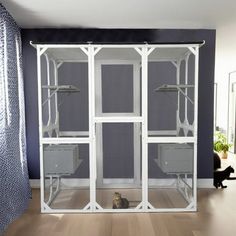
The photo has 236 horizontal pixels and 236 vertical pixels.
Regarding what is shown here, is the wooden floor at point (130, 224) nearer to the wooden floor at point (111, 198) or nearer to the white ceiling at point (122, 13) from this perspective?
the wooden floor at point (111, 198)

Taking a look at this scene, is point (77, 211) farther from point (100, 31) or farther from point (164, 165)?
point (100, 31)

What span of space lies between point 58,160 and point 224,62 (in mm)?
5841

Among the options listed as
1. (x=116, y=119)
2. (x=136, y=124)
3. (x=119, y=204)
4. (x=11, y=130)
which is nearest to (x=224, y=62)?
(x=136, y=124)

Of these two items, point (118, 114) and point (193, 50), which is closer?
point (193, 50)

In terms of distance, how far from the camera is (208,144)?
4.22m

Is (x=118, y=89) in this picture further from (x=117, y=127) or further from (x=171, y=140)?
(x=171, y=140)

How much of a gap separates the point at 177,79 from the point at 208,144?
1.11 meters

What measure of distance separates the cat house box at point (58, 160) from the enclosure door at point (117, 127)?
99cm

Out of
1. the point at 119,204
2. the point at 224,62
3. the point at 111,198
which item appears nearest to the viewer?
the point at 119,204

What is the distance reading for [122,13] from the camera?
345 cm

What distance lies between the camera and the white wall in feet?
14.3

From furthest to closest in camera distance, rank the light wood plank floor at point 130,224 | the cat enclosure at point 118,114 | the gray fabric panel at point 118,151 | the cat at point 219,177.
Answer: the cat at point 219,177 → the gray fabric panel at point 118,151 → the cat enclosure at point 118,114 → the light wood plank floor at point 130,224

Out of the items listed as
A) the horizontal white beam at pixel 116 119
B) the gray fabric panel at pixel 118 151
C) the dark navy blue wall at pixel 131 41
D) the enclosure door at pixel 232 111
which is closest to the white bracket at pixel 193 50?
the horizontal white beam at pixel 116 119

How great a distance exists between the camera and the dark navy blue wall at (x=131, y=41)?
4141mm
